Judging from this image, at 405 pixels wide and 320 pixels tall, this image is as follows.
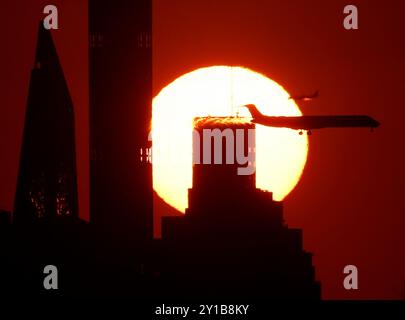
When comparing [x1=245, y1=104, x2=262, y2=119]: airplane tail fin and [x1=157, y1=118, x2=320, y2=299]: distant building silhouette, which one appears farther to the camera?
[x1=157, y1=118, x2=320, y2=299]: distant building silhouette

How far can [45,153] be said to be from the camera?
7644 cm

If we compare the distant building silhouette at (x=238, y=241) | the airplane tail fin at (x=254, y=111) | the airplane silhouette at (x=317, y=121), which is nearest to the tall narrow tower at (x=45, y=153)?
the distant building silhouette at (x=238, y=241)

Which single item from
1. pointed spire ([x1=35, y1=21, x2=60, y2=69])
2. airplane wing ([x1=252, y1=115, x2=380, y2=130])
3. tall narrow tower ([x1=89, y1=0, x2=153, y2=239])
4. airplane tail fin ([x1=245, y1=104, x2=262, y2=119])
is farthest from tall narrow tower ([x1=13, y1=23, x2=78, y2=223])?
airplane wing ([x1=252, y1=115, x2=380, y2=130])

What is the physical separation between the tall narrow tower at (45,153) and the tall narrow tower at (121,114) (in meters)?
3.45

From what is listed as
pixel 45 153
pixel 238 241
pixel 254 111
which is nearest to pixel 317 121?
pixel 254 111

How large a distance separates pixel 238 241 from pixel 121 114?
15.8m

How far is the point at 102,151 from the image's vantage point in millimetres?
71250

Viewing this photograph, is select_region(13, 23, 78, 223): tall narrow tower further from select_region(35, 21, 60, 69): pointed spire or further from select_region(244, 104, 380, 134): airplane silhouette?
select_region(244, 104, 380, 134): airplane silhouette

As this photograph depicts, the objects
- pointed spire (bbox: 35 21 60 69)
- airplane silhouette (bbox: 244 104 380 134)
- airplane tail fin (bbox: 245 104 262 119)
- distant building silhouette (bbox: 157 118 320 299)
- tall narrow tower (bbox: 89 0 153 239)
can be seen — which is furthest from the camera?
pointed spire (bbox: 35 21 60 69)

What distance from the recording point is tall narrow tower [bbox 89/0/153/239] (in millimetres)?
70125

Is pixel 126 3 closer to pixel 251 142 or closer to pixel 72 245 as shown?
pixel 251 142

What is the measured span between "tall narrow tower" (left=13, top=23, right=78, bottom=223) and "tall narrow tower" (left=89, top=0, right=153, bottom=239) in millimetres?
3452

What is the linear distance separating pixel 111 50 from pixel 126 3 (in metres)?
4.74
